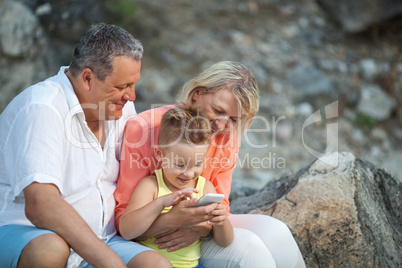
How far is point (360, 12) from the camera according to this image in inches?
313

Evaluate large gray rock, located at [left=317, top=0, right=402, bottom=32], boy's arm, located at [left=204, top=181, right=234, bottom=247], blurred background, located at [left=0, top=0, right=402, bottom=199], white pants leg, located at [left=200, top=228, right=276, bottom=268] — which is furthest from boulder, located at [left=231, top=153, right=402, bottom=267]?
large gray rock, located at [left=317, top=0, right=402, bottom=32]

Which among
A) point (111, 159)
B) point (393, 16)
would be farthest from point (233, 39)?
point (111, 159)

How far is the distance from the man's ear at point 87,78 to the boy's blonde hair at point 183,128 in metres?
0.49

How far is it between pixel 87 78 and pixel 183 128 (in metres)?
0.61

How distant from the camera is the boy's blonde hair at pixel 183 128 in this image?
2.63 meters

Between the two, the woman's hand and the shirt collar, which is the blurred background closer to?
the woman's hand

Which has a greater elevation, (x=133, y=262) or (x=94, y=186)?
(x=94, y=186)

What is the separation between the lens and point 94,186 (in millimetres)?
2594

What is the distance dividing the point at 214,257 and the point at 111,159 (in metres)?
0.85

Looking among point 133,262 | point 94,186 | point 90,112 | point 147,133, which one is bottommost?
point 133,262

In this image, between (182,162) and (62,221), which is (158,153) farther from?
(62,221)

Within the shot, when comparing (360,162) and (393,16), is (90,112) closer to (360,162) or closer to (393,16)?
(360,162)

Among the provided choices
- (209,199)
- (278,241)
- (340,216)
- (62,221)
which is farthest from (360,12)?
(62,221)

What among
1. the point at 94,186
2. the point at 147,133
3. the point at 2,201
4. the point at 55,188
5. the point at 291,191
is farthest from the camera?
the point at 291,191
